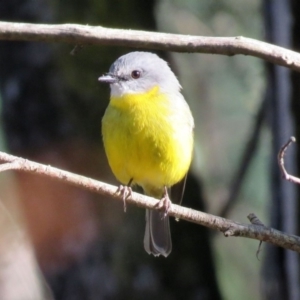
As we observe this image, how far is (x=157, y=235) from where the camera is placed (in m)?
4.80

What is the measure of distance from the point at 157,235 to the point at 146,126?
0.93 metres

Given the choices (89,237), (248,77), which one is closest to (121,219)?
(89,237)

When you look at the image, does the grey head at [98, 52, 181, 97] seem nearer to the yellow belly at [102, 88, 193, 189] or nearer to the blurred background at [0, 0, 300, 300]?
the yellow belly at [102, 88, 193, 189]

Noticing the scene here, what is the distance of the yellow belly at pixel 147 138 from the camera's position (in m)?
4.18

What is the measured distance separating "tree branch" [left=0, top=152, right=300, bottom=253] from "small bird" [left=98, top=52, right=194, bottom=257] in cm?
66

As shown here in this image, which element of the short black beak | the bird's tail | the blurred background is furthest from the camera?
the blurred background

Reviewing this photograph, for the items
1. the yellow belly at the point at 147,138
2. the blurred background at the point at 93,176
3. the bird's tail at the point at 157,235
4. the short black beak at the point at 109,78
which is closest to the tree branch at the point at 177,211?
the yellow belly at the point at 147,138

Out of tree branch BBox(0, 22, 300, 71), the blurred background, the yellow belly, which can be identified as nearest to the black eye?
the yellow belly

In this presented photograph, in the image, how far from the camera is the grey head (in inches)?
173

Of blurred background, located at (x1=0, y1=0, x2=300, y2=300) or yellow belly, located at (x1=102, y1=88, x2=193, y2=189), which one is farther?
blurred background, located at (x1=0, y1=0, x2=300, y2=300)

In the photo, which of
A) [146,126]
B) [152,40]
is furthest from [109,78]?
[152,40]

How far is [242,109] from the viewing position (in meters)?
8.44

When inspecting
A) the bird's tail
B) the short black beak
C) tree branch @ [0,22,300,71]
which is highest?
tree branch @ [0,22,300,71]

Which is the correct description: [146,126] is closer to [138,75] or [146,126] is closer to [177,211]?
[138,75]
